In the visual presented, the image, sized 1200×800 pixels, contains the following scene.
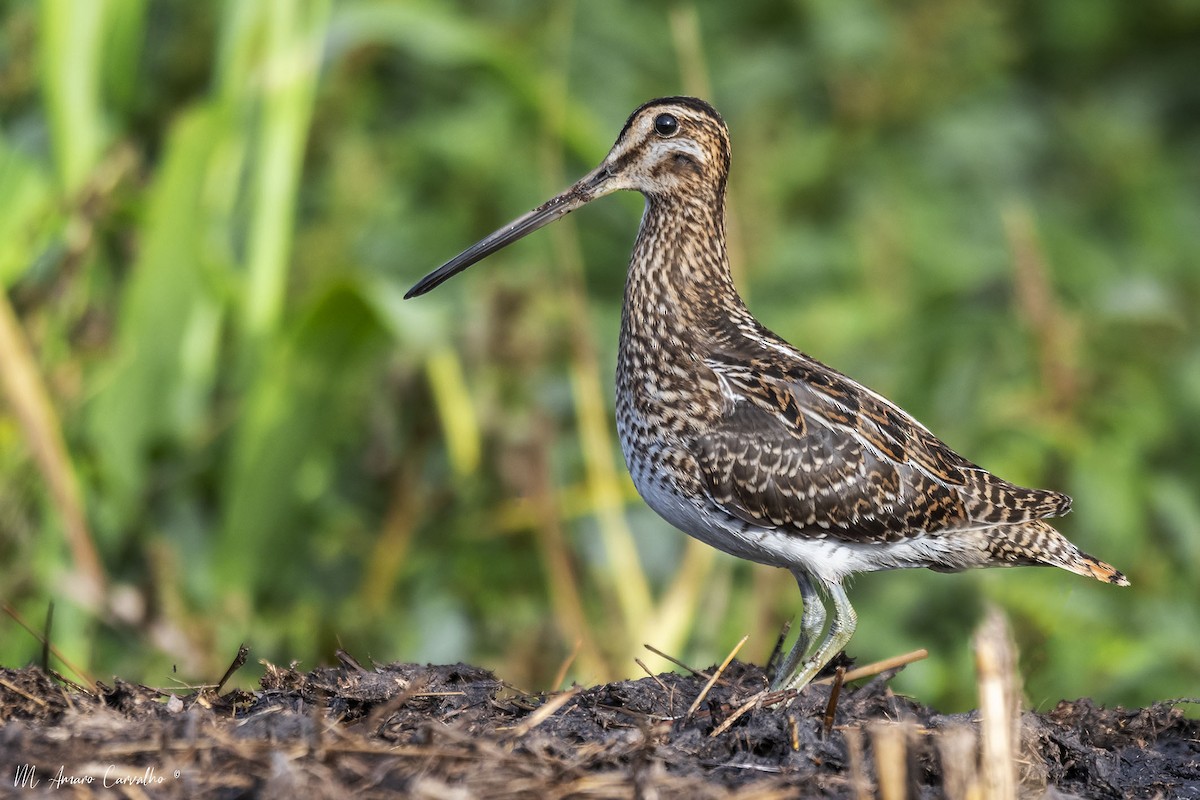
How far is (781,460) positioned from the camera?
485 cm

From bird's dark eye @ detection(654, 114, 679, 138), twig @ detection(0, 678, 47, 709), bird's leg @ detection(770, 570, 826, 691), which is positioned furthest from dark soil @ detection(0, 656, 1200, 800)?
bird's dark eye @ detection(654, 114, 679, 138)

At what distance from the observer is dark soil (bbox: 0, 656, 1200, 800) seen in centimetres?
337

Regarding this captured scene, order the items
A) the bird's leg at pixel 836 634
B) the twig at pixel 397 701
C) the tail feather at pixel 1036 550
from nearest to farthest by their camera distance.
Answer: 1. the twig at pixel 397 701
2. the bird's leg at pixel 836 634
3. the tail feather at pixel 1036 550

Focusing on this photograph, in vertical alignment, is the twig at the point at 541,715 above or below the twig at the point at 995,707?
above

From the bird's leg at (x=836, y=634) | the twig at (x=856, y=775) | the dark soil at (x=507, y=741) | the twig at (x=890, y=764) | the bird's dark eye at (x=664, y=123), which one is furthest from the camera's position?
the bird's dark eye at (x=664, y=123)

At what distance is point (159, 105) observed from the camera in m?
8.72

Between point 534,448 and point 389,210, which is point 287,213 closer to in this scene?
point 534,448

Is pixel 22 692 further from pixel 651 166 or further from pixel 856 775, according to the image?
pixel 651 166

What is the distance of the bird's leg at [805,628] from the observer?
4.73m

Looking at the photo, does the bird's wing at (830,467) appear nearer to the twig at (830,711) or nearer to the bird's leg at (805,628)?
the bird's leg at (805,628)

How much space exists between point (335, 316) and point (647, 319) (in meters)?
1.74

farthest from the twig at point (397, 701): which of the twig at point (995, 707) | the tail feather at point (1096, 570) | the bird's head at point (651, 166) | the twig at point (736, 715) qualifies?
the tail feather at point (1096, 570)

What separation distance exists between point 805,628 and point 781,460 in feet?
1.65

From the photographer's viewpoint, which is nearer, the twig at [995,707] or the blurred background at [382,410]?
the twig at [995,707]
